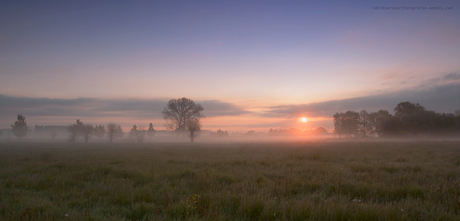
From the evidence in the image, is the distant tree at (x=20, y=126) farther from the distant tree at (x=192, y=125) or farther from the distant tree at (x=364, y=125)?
the distant tree at (x=364, y=125)

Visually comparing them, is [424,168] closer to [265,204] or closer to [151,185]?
[265,204]

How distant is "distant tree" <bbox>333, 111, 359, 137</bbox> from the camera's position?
83.8 meters

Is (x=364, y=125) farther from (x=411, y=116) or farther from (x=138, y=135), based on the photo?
(x=138, y=135)

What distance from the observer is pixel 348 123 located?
84.8 meters

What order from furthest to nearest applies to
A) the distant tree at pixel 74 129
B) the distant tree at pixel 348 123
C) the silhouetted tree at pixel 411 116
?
the distant tree at pixel 348 123
the distant tree at pixel 74 129
the silhouetted tree at pixel 411 116

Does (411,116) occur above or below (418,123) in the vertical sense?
above

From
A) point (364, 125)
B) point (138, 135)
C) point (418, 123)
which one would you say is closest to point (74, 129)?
point (138, 135)

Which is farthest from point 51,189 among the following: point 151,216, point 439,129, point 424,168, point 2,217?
point 439,129

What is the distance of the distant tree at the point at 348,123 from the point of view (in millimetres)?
83806

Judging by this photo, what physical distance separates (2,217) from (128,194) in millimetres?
2192

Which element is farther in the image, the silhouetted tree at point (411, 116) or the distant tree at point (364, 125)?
the distant tree at point (364, 125)

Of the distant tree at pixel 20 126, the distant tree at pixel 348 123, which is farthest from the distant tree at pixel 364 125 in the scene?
the distant tree at pixel 20 126

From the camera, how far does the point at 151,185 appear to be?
630 cm

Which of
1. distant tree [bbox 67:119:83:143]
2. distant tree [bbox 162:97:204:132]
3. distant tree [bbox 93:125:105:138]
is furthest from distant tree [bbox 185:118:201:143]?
distant tree [bbox 93:125:105:138]
